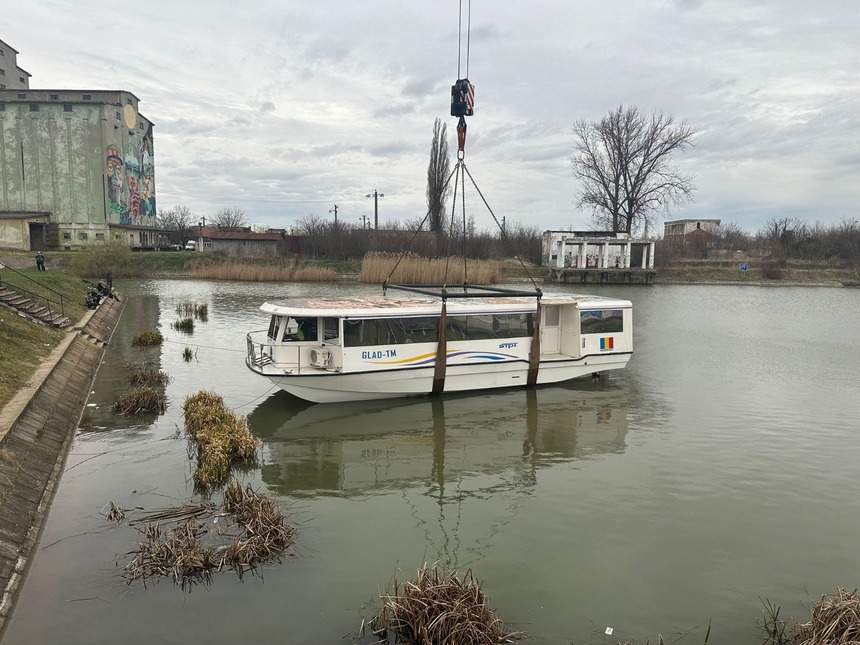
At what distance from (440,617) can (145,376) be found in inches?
548

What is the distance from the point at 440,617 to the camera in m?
6.17

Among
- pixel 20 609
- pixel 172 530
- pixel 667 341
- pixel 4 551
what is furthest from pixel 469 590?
pixel 667 341

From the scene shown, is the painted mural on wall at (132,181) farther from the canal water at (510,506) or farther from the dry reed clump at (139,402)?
the dry reed clump at (139,402)

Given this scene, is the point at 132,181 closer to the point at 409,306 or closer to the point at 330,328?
the point at 330,328

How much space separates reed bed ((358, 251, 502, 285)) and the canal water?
25981 mm

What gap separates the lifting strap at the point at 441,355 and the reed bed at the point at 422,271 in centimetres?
2640

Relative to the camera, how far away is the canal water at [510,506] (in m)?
7.08

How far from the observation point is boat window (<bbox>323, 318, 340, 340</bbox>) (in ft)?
50.4

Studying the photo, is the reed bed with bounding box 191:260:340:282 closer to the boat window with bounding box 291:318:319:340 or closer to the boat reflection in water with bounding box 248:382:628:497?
the boat reflection in water with bounding box 248:382:628:497

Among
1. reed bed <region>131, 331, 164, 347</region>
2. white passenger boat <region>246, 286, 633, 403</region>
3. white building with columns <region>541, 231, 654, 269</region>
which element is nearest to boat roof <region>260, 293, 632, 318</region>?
white passenger boat <region>246, 286, 633, 403</region>

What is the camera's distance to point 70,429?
13.2 m

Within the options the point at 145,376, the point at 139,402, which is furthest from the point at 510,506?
the point at 145,376

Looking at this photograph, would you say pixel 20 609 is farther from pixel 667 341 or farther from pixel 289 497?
pixel 667 341

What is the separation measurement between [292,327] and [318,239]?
54.7 metres
